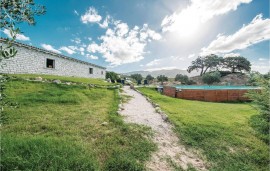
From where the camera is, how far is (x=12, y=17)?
198 cm

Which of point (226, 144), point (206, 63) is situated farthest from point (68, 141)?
point (206, 63)

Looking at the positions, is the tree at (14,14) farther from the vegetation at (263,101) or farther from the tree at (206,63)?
the tree at (206,63)

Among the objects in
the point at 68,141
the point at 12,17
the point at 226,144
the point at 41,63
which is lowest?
the point at 226,144

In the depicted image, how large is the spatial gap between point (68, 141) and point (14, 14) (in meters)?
2.87

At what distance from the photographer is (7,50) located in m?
1.84

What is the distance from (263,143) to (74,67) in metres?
20.9

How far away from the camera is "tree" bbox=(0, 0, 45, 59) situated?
69.0 inches

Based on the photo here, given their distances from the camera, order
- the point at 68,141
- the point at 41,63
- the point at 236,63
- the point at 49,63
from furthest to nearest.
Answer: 1. the point at 236,63
2. the point at 49,63
3. the point at 41,63
4. the point at 68,141

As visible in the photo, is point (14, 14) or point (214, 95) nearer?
point (14, 14)

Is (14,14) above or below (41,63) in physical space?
below

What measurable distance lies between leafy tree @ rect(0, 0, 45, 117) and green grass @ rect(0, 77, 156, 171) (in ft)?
1.40

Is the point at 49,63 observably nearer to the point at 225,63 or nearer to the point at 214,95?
the point at 214,95

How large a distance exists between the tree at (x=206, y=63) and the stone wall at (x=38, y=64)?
4445 cm

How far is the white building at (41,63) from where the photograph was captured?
40.7 feet
